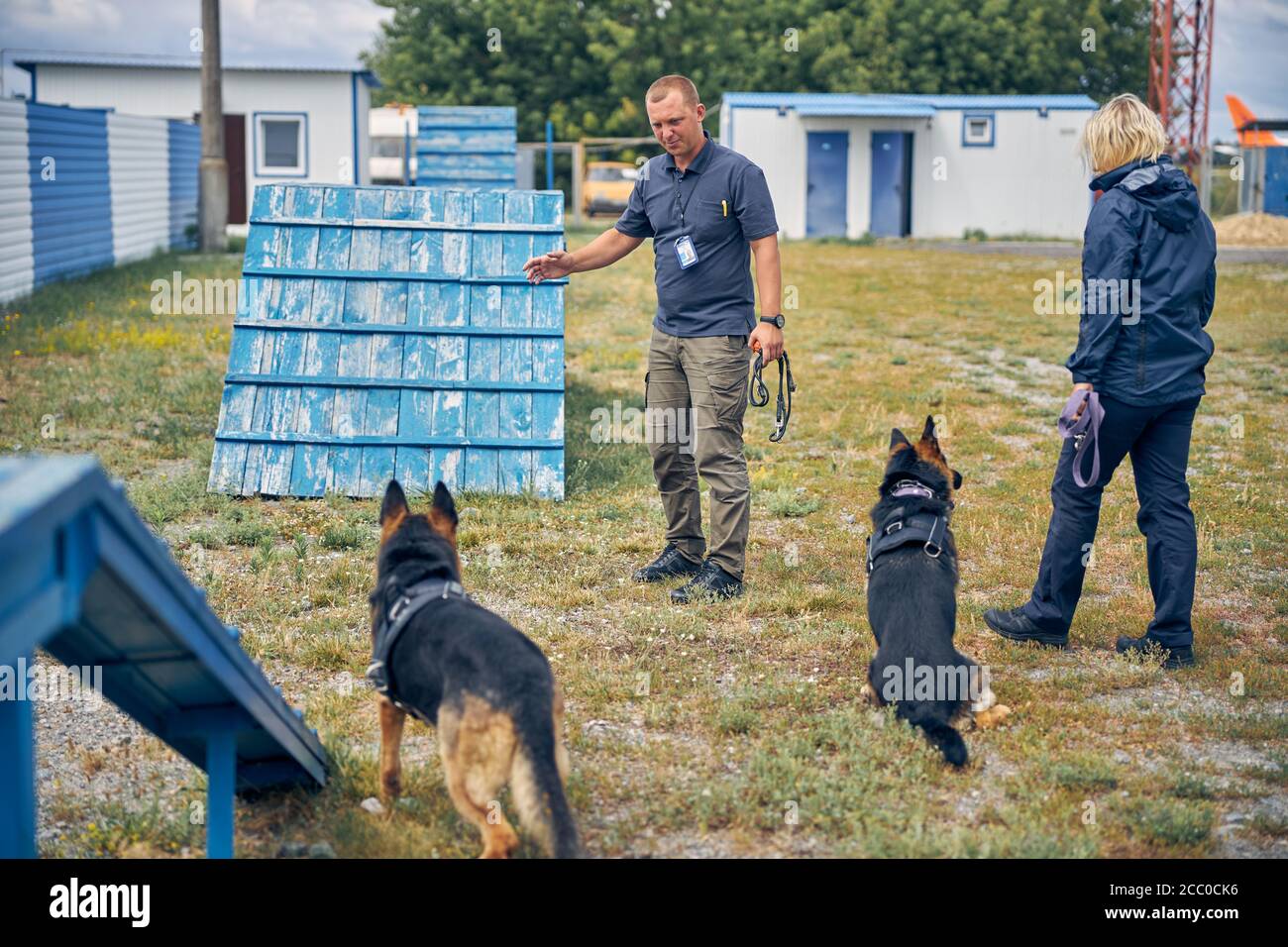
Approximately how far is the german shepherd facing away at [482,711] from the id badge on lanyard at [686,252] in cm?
238

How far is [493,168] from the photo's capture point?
1583 centimetres

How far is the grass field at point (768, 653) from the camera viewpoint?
3705 mm

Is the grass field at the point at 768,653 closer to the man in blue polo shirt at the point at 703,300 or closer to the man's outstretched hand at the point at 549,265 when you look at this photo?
the man in blue polo shirt at the point at 703,300

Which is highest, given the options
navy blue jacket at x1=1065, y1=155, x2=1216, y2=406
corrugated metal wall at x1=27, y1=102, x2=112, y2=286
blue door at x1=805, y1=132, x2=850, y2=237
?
blue door at x1=805, y1=132, x2=850, y2=237

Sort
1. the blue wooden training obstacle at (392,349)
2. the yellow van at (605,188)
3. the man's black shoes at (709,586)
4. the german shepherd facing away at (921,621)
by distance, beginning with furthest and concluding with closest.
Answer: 1. the yellow van at (605,188)
2. the blue wooden training obstacle at (392,349)
3. the man's black shoes at (709,586)
4. the german shepherd facing away at (921,621)

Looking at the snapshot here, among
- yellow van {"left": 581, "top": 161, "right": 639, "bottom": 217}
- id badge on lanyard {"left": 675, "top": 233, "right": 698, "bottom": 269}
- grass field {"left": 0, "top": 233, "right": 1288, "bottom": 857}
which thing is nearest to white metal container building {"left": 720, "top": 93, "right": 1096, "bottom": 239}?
yellow van {"left": 581, "top": 161, "right": 639, "bottom": 217}

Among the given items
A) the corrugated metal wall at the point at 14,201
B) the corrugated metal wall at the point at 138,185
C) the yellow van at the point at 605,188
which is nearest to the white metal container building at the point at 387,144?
the yellow van at the point at 605,188

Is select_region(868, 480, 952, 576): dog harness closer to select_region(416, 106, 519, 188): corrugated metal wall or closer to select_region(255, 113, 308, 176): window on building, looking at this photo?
select_region(416, 106, 519, 188): corrugated metal wall

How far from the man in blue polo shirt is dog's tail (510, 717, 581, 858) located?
2658 mm

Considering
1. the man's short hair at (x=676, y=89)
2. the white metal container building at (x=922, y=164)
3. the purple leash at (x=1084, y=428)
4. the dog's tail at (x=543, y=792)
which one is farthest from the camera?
the white metal container building at (x=922, y=164)

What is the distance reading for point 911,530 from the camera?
4.66 m

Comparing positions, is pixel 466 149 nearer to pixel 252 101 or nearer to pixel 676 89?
pixel 676 89

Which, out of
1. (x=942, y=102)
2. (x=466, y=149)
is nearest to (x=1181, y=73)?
(x=942, y=102)

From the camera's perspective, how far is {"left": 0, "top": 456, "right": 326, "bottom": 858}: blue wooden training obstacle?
2.14 metres
